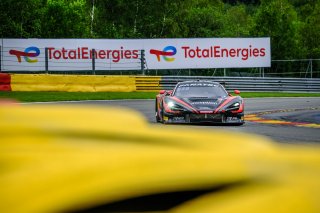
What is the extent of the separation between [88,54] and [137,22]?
64.1ft

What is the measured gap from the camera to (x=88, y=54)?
32500 millimetres

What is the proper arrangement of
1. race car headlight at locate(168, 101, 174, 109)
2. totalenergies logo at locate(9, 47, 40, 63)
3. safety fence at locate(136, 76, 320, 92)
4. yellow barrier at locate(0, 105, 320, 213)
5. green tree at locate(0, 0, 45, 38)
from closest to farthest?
yellow barrier at locate(0, 105, 320, 213) < race car headlight at locate(168, 101, 174, 109) < safety fence at locate(136, 76, 320, 92) < totalenergies logo at locate(9, 47, 40, 63) < green tree at locate(0, 0, 45, 38)

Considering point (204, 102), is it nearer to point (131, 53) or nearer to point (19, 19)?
point (131, 53)

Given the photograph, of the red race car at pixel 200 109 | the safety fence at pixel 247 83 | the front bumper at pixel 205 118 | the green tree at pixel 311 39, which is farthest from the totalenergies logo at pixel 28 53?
the green tree at pixel 311 39

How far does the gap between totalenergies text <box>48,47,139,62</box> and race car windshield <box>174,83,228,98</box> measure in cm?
1687

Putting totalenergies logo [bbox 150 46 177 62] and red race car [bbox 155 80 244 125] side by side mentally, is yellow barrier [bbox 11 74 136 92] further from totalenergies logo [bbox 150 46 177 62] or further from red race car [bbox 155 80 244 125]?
red race car [bbox 155 80 244 125]

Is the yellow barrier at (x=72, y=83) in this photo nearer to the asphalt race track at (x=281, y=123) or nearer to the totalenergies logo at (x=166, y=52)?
the totalenergies logo at (x=166, y=52)

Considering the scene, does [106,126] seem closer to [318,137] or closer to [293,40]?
[318,137]

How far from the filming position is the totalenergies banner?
31.4 m

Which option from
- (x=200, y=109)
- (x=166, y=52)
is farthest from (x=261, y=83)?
(x=200, y=109)

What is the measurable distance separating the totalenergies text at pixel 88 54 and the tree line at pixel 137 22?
11.1 metres

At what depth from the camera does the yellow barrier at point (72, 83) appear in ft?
84.7

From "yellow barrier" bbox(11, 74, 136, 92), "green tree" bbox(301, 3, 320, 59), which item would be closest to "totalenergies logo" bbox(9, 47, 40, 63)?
"yellow barrier" bbox(11, 74, 136, 92)

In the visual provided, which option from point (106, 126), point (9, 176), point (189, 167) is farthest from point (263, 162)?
point (9, 176)
